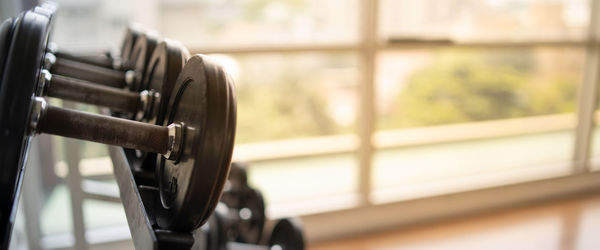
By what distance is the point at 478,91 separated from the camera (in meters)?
3.34

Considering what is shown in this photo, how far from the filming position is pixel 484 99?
11.0 ft

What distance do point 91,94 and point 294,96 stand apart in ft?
7.28

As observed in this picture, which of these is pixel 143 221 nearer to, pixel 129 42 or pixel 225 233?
pixel 129 42

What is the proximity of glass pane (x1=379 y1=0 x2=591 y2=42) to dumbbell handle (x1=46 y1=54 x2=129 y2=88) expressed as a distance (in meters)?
1.71

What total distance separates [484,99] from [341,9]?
4.45 ft

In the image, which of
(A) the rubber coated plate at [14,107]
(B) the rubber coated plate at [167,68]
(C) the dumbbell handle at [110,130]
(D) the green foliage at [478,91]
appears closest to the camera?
(A) the rubber coated plate at [14,107]

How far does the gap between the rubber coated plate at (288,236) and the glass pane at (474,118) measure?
121cm

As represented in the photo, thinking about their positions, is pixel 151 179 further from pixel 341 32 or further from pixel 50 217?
pixel 341 32

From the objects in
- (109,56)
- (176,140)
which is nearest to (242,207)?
(109,56)

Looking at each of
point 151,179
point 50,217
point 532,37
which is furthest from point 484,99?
point 151,179

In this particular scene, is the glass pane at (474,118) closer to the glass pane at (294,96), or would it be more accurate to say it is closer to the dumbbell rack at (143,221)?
the glass pane at (294,96)

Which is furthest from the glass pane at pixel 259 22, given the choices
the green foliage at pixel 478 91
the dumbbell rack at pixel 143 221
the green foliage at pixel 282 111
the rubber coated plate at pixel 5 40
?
the rubber coated plate at pixel 5 40

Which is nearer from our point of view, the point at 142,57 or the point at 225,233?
the point at 142,57

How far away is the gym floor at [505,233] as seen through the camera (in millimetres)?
2584
